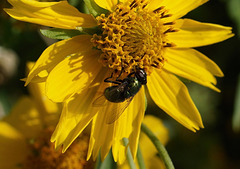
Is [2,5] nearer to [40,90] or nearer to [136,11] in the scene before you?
[40,90]

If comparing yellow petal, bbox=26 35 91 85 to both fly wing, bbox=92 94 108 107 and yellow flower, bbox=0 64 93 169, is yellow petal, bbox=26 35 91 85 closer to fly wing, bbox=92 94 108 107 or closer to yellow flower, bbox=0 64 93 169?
fly wing, bbox=92 94 108 107

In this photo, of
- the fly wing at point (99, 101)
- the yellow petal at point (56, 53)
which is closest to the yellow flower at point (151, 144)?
the fly wing at point (99, 101)

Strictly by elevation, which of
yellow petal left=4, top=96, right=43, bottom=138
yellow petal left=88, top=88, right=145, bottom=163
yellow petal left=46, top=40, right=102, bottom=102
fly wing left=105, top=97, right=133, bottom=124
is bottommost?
yellow petal left=4, top=96, right=43, bottom=138

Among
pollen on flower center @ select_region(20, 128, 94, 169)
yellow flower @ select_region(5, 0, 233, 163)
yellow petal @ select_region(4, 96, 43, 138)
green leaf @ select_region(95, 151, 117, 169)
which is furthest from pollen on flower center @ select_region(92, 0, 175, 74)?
yellow petal @ select_region(4, 96, 43, 138)

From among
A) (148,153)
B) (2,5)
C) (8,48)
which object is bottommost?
(148,153)

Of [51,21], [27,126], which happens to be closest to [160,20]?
[51,21]

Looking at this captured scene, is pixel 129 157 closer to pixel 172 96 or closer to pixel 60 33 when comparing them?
pixel 172 96
